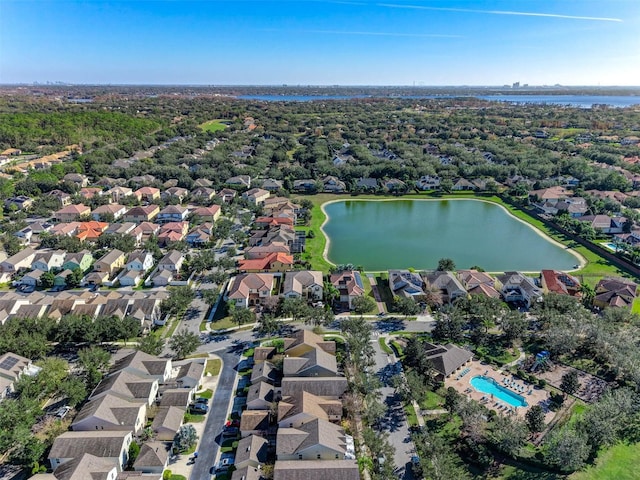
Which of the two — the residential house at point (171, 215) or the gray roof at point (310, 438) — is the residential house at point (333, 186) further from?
the gray roof at point (310, 438)

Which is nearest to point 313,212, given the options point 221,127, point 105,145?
point 105,145

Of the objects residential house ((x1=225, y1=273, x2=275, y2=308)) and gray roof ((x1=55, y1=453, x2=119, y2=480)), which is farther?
residential house ((x1=225, y1=273, x2=275, y2=308))

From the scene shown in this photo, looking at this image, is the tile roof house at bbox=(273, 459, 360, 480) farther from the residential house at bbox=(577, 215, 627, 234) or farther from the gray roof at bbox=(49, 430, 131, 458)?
the residential house at bbox=(577, 215, 627, 234)

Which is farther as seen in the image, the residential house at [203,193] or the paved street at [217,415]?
the residential house at [203,193]

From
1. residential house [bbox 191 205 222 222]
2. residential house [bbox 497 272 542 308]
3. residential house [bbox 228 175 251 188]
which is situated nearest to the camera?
residential house [bbox 497 272 542 308]

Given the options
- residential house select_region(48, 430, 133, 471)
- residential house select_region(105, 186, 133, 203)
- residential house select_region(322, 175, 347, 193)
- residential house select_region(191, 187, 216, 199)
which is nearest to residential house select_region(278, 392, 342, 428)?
residential house select_region(48, 430, 133, 471)

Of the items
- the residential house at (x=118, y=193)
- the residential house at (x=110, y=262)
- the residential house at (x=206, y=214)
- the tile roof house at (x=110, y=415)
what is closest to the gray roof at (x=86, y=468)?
the tile roof house at (x=110, y=415)

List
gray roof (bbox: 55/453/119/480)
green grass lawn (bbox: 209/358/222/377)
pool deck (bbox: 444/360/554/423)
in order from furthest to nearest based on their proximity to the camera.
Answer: green grass lawn (bbox: 209/358/222/377) < pool deck (bbox: 444/360/554/423) < gray roof (bbox: 55/453/119/480)
